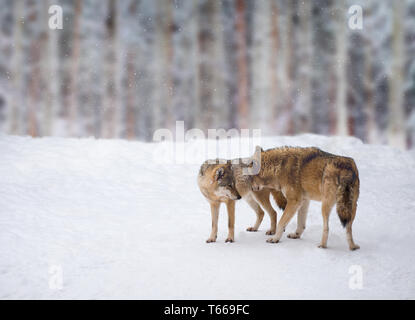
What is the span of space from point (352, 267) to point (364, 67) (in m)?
15.6

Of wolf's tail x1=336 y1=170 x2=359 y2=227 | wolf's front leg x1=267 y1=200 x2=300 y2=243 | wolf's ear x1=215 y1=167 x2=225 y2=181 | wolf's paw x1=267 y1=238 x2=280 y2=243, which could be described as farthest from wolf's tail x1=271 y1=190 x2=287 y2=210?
wolf's tail x1=336 y1=170 x2=359 y2=227

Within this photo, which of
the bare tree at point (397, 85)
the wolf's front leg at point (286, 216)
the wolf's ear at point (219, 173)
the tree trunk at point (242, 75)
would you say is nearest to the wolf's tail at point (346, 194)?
the wolf's front leg at point (286, 216)

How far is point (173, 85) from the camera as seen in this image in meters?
21.0

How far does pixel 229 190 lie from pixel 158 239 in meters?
1.49

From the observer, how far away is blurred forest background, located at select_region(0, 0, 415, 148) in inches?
715

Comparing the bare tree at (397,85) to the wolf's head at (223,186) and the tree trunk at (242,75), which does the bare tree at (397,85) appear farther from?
the wolf's head at (223,186)

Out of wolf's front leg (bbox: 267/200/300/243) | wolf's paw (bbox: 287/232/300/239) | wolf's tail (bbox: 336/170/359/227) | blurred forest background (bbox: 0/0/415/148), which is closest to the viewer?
wolf's tail (bbox: 336/170/359/227)

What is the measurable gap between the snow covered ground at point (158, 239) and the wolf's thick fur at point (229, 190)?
0.41m

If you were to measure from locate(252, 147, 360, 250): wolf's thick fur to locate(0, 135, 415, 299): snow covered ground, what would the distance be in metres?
0.50

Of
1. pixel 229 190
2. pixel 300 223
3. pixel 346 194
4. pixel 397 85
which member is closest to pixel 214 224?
pixel 229 190

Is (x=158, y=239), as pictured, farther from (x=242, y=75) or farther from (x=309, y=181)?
(x=242, y=75)

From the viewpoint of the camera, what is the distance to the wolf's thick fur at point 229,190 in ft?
21.0

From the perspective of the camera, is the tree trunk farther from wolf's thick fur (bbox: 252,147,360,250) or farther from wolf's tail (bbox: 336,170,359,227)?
wolf's tail (bbox: 336,170,359,227)

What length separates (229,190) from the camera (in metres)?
6.36
